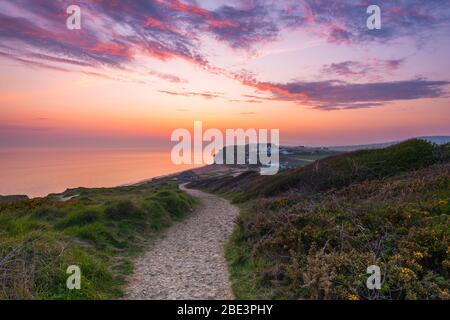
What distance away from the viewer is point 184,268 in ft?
37.0

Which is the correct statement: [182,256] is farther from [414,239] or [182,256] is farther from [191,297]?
[414,239]

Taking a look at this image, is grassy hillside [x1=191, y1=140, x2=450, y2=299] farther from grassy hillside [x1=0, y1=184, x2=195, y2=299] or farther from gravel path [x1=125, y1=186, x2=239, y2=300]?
grassy hillside [x1=0, y1=184, x2=195, y2=299]

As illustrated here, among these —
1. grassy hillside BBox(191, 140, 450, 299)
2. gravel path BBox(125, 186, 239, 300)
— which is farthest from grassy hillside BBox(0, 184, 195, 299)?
grassy hillside BBox(191, 140, 450, 299)

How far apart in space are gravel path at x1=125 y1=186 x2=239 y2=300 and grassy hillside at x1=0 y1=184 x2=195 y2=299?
0.63 m

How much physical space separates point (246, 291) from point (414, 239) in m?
4.79

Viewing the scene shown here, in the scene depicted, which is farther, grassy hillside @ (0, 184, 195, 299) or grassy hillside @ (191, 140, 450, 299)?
grassy hillside @ (0, 184, 195, 299)

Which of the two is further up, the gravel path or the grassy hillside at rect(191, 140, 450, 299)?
the grassy hillside at rect(191, 140, 450, 299)

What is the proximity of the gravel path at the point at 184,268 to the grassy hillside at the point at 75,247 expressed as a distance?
2.05ft

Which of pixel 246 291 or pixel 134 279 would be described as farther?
pixel 134 279

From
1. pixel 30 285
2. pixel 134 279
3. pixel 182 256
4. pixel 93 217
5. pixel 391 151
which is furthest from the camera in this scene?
pixel 391 151

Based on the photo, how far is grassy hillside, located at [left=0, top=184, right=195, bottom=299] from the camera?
8.05m
